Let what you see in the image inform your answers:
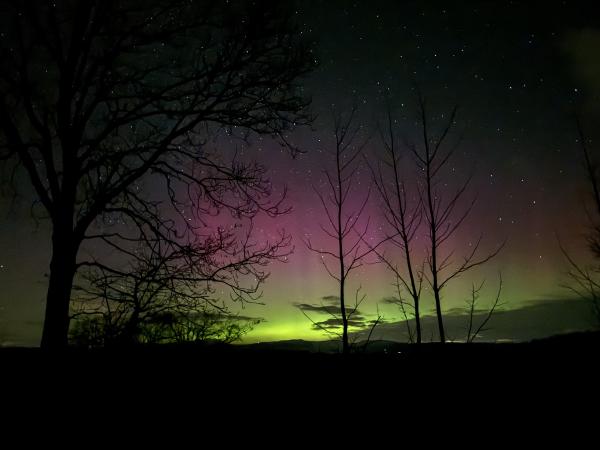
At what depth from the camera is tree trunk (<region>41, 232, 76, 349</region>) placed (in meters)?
6.87

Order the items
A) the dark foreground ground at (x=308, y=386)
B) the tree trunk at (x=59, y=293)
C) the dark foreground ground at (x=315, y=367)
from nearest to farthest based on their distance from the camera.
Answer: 1. the dark foreground ground at (x=308, y=386)
2. the dark foreground ground at (x=315, y=367)
3. the tree trunk at (x=59, y=293)

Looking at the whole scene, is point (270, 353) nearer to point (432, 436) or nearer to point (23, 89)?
point (432, 436)

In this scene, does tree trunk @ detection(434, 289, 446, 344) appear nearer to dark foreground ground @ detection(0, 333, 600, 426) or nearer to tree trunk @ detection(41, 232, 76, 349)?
dark foreground ground @ detection(0, 333, 600, 426)

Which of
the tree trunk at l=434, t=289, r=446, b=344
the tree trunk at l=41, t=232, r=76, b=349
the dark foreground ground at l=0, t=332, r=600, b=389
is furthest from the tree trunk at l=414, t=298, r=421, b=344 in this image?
the tree trunk at l=41, t=232, r=76, b=349

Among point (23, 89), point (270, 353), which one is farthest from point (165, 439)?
point (23, 89)

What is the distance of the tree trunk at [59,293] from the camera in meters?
6.87

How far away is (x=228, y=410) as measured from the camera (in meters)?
3.99

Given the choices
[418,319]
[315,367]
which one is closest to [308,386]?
[315,367]

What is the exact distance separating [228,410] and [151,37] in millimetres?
7327

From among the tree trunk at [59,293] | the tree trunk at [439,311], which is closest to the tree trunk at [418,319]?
the tree trunk at [439,311]

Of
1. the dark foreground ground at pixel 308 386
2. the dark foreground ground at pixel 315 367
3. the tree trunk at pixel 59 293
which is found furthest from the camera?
the tree trunk at pixel 59 293

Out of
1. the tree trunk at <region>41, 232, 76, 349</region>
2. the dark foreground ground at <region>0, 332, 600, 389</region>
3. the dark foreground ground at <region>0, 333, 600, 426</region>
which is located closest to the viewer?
the dark foreground ground at <region>0, 333, 600, 426</region>

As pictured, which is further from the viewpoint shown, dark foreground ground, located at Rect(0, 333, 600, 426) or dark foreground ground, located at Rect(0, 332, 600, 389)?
dark foreground ground, located at Rect(0, 332, 600, 389)

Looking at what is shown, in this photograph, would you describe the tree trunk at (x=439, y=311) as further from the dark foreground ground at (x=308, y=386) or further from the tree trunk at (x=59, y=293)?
the tree trunk at (x=59, y=293)
